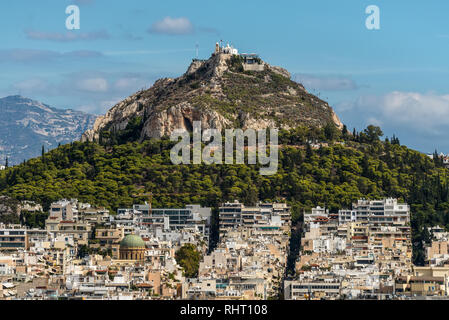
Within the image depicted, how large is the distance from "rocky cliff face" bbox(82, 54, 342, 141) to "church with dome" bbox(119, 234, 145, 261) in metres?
39.1

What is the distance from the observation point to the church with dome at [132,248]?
349 feet

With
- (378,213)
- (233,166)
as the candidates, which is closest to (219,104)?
(233,166)

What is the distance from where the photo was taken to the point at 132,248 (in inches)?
4220

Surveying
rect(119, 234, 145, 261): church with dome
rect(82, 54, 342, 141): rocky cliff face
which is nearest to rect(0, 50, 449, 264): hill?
rect(82, 54, 342, 141): rocky cliff face

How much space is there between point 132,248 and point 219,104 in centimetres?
4652

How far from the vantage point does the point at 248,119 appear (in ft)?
489

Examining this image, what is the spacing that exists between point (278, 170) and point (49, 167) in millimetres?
22903

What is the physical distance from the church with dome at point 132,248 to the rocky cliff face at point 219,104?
128 ft

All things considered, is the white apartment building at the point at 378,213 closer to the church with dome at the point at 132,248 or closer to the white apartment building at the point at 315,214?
the white apartment building at the point at 315,214

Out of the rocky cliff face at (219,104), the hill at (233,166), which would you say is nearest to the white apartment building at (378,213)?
the hill at (233,166)

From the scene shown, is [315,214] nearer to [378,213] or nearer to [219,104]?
[378,213]
